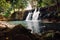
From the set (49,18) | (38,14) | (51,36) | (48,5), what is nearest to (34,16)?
(38,14)

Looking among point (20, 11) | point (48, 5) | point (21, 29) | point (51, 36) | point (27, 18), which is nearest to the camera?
point (21, 29)

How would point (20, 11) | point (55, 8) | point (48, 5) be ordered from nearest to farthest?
point (55, 8) < point (48, 5) < point (20, 11)

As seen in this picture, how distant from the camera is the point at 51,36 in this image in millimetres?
6660

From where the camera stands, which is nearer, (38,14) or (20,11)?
(38,14)

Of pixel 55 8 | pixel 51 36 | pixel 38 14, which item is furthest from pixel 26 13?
pixel 51 36

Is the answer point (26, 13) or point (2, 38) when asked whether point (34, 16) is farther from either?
point (2, 38)

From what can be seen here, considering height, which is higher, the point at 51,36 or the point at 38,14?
the point at 51,36

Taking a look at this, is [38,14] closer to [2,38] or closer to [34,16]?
[34,16]

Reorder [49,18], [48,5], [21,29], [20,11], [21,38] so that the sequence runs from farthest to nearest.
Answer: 1. [20,11]
2. [48,5]
3. [49,18]
4. [21,29]
5. [21,38]

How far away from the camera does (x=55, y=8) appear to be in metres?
32.9

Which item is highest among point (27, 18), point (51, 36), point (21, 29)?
point (21, 29)

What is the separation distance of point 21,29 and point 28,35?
358 millimetres

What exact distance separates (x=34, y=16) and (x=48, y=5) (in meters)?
3.93

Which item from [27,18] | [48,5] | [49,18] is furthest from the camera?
[27,18]
